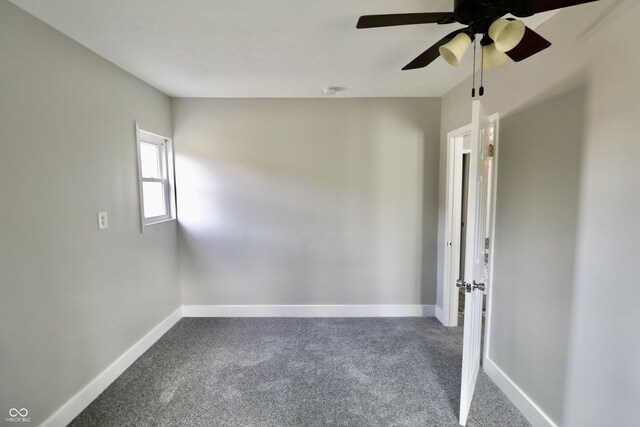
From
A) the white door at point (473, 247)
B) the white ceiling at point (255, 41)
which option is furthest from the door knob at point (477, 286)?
the white ceiling at point (255, 41)

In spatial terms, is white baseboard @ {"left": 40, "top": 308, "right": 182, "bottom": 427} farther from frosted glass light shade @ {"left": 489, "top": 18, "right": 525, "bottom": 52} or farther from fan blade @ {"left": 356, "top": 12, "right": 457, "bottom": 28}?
frosted glass light shade @ {"left": 489, "top": 18, "right": 525, "bottom": 52}

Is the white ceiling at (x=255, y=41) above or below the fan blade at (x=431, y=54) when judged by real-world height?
above

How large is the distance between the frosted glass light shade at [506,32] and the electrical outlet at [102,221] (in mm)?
2601

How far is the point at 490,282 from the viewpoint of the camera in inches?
88.4

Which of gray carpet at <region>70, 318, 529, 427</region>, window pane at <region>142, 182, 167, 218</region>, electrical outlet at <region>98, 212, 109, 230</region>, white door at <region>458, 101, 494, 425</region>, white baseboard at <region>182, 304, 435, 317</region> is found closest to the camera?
white door at <region>458, 101, 494, 425</region>

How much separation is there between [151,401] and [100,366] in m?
0.48

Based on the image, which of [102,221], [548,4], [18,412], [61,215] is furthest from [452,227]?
[18,412]

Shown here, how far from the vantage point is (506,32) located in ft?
3.84

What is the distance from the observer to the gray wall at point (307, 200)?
3164 mm

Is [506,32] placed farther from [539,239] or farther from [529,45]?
[539,239]

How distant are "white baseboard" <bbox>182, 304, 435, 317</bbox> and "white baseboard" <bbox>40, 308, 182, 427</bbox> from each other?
52 cm

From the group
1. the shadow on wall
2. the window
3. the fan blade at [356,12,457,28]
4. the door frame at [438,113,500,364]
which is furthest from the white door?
the window

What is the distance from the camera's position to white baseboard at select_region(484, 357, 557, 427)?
5.71 feet

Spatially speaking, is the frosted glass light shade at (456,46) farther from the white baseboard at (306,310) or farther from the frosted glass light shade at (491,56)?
the white baseboard at (306,310)
